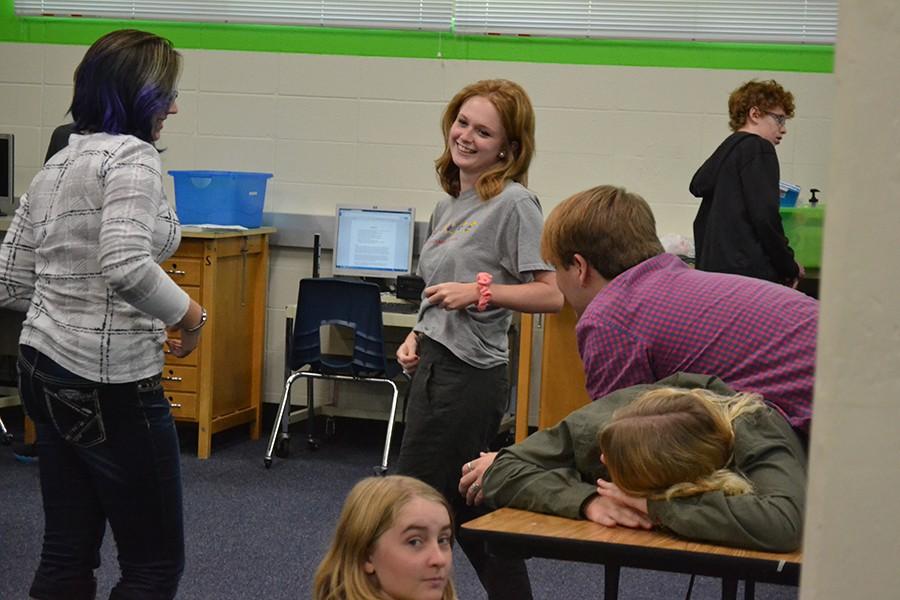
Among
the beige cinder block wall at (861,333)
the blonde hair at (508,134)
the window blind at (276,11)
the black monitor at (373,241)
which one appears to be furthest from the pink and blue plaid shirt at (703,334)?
the window blind at (276,11)

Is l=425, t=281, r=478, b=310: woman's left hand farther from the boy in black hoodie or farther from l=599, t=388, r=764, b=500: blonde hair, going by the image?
the boy in black hoodie

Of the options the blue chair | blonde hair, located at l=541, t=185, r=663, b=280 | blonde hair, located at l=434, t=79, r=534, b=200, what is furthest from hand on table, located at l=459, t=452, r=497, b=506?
the blue chair

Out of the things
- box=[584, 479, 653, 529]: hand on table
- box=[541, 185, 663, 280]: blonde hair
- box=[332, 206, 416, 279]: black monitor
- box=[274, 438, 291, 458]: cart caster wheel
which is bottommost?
box=[274, 438, 291, 458]: cart caster wheel

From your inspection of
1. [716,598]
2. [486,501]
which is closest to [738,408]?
[486,501]

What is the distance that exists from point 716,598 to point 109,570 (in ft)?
5.81

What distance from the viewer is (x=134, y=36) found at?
2098 millimetres

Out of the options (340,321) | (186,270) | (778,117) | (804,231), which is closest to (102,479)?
(340,321)

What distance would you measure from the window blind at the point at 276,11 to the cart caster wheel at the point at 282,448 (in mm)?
1929

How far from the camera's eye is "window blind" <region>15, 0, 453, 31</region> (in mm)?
5594

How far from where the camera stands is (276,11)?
18.7 ft

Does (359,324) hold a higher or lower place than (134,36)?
lower

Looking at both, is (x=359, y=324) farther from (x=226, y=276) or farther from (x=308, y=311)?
(x=226, y=276)

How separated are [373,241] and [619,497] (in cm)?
393

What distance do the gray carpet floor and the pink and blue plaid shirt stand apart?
1806mm
